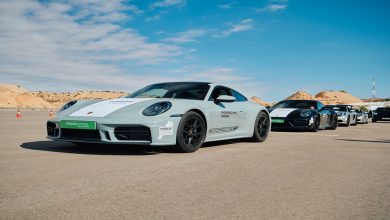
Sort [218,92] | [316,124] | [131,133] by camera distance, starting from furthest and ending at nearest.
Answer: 1. [316,124]
2. [218,92]
3. [131,133]

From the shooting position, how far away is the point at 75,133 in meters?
5.79

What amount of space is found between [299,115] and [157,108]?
752cm

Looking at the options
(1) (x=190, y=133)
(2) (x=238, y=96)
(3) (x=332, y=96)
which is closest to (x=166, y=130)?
(1) (x=190, y=133)

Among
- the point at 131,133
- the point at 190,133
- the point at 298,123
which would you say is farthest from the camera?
the point at 298,123

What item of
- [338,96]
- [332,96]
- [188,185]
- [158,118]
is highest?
[338,96]

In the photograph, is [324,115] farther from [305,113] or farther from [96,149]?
[96,149]

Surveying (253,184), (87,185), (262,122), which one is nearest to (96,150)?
(87,185)

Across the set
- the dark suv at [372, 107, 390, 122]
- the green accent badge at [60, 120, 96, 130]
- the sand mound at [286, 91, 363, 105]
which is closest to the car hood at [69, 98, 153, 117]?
the green accent badge at [60, 120, 96, 130]

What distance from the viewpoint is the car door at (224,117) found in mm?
6766

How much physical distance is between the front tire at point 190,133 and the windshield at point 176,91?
577 mm

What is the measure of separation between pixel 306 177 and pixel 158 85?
3.93 m

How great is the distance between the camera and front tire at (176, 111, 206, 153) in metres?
5.93

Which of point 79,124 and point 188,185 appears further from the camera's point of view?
point 79,124

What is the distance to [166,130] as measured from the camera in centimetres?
569
